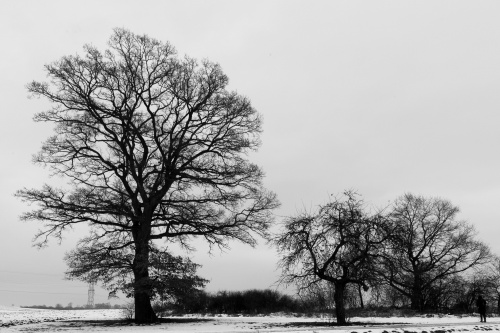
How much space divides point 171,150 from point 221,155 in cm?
284

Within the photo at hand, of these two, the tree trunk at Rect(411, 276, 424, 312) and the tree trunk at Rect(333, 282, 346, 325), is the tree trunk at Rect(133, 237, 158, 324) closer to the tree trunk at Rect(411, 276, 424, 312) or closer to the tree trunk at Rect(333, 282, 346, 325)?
the tree trunk at Rect(333, 282, 346, 325)

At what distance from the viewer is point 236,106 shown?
2867cm

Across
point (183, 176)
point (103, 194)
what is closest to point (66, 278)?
point (103, 194)

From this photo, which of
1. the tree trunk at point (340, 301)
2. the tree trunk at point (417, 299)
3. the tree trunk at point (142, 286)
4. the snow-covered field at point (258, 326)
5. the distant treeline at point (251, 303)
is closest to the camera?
the snow-covered field at point (258, 326)

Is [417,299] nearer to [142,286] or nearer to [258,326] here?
[258,326]

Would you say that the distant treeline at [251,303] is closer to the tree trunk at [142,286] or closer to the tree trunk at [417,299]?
the tree trunk at [142,286]

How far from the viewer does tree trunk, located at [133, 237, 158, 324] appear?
24438mm

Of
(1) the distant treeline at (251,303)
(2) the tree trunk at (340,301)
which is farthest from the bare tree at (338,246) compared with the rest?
(1) the distant treeline at (251,303)

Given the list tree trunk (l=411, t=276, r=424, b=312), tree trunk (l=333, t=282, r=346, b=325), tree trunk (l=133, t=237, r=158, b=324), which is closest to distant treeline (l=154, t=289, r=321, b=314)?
tree trunk (l=133, t=237, r=158, b=324)

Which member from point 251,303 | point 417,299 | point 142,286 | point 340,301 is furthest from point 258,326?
point 417,299

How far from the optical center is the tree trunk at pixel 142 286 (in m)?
24.4

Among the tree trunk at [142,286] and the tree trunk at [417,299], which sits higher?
the tree trunk at [142,286]

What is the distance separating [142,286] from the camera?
24.7m

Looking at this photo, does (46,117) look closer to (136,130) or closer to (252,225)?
(136,130)
